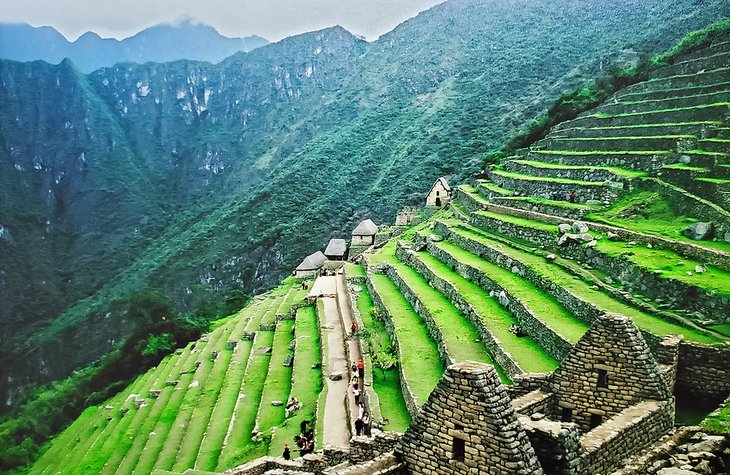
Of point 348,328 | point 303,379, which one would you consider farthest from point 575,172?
point 303,379

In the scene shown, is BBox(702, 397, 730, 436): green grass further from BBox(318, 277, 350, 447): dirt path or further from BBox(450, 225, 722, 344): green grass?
BBox(318, 277, 350, 447): dirt path

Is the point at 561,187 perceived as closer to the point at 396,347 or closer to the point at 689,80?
the point at 689,80

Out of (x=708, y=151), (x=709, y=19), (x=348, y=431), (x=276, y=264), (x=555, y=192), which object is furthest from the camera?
(x=276, y=264)

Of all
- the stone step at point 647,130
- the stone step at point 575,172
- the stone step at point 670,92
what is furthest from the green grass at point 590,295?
the stone step at point 670,92

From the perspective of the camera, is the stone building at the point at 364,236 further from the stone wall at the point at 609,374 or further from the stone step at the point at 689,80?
the stone wall at the point at 609,374

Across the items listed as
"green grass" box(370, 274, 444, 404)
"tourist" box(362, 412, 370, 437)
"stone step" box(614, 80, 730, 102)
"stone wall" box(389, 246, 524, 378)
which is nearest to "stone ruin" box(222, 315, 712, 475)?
"stone wall" box(389, 246, 524, 378)

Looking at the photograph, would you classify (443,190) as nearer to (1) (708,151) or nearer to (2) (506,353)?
(1) (708,151)

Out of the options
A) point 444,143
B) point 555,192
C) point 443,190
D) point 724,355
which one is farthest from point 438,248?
point 444,143
